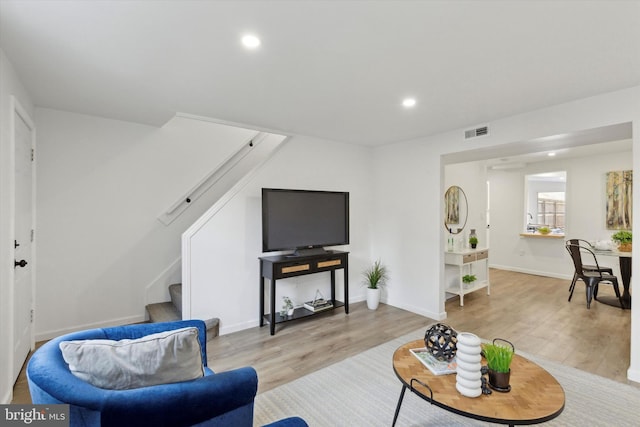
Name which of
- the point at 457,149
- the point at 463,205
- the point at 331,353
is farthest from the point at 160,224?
the point at 463,205

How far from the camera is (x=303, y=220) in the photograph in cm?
374

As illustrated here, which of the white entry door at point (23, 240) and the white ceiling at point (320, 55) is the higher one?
the white ceiling at point (320, 55)

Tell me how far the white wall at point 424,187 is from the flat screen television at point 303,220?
86 centimetres

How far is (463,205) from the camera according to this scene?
533cm

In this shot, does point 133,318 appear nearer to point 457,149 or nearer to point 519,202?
point 457,149

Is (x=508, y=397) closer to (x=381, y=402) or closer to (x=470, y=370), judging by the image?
(x=470, y=370)

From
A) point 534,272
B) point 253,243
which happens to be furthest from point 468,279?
point 253,243

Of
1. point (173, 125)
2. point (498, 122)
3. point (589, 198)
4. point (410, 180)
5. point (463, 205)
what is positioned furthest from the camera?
point (589, 198)

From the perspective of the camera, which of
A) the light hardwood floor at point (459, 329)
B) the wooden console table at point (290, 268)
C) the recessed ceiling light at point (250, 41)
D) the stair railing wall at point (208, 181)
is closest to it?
the recessed ceiling light at point (250, 41)

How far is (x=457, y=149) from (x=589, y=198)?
4.08 meters

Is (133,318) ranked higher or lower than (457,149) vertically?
lower

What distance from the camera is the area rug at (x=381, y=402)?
79.2 inches

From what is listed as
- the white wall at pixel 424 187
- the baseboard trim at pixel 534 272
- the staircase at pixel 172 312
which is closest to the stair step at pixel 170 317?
the staircase at pixel 172 312

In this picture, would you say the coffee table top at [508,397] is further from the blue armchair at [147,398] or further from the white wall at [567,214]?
the white wall at [567,214]
